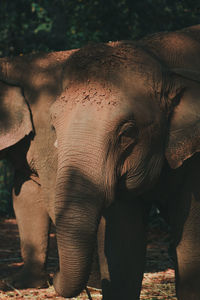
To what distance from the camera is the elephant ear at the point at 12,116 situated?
205 inches

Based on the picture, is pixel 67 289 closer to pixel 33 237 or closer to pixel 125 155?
pixel 125 155

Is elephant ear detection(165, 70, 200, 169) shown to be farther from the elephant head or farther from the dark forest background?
the dark forest background

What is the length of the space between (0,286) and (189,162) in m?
2.65

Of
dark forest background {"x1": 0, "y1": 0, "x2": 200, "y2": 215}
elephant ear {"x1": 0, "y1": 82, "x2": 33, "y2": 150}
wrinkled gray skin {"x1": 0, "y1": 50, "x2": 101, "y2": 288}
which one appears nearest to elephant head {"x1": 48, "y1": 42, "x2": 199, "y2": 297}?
wrinkled gray skin {"x1": 0, "y1": 50, "x2": 101, "y2": 288}

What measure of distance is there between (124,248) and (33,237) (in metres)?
1.77

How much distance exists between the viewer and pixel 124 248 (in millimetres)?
4188

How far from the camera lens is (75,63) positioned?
3.48m

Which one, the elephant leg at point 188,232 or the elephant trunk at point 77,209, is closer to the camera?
the elephant trunk at point 77,209

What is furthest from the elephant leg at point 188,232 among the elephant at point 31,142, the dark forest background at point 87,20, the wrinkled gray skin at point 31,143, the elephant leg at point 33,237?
the dark forest background at point 87,20

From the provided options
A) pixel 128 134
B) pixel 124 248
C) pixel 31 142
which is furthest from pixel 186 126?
pixel 31 142

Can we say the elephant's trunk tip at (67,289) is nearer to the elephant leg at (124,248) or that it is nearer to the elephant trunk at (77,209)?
the elephant trunk at (77,209)

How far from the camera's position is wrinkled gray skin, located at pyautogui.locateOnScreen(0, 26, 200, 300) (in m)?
3.08

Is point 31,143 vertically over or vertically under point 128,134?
under

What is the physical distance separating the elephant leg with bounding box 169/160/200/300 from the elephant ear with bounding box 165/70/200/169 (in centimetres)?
25
